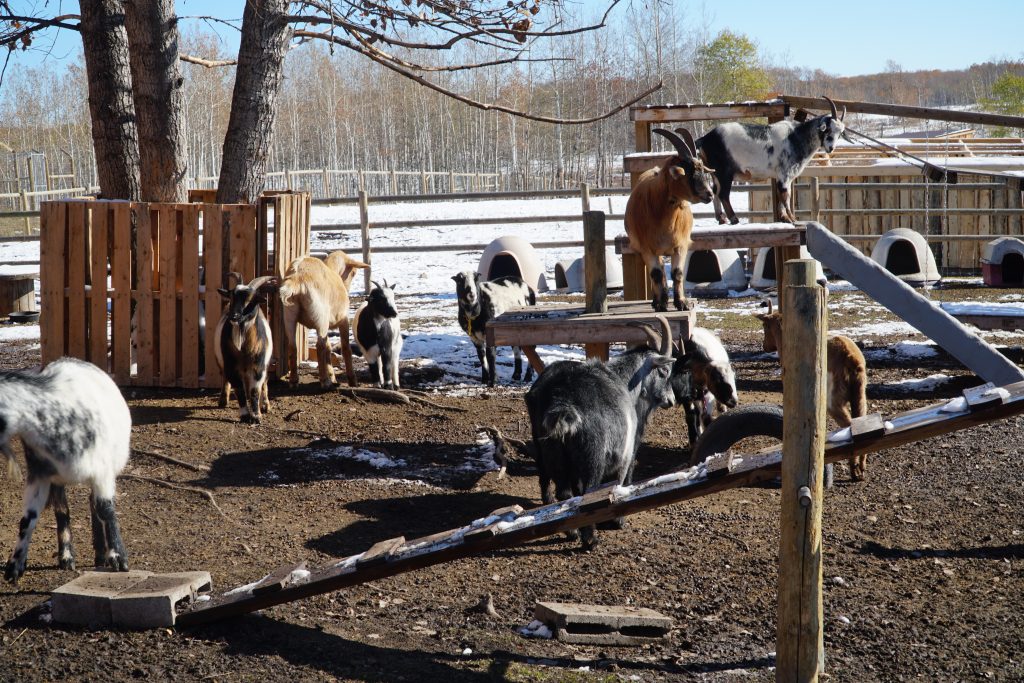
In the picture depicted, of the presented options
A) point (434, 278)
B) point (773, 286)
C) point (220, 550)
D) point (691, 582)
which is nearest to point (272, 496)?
point (220, 550)

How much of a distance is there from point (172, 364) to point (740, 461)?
20.9ft

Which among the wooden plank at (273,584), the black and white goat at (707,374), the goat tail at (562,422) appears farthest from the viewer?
the black and white goat at (707,374)

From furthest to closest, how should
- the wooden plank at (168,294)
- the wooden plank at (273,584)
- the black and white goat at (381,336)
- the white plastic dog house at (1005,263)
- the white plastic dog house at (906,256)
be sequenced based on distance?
the white plastic dog house at (906,256) → the white plastic dog house at (1005,263) → the black and white goat at (381,336) → the wooden plank at (168,294) → the wooden plank at (273,584)

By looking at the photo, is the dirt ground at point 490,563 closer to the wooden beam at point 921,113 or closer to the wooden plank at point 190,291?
the wooden plank at point 190,291

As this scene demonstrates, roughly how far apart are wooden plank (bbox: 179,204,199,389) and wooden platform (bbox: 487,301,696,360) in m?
3.20

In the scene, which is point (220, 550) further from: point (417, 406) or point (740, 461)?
point (417, 406)

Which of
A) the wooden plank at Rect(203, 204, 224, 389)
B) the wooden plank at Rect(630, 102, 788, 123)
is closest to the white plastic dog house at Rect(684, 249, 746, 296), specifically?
the wooden plank at Rect(630, 102, 788, 123)

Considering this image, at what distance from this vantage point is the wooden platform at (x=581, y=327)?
7227mm

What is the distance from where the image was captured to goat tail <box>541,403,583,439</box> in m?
5.80

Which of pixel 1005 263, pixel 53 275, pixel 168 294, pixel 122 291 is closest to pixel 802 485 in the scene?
pixel 168 294

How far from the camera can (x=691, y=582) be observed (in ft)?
17.7

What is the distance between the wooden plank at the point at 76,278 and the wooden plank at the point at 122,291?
0.88 feet

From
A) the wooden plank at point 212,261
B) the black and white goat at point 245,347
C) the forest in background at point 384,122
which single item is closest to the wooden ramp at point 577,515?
the black and white goat at point 245,347

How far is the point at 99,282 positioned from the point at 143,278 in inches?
15.7
